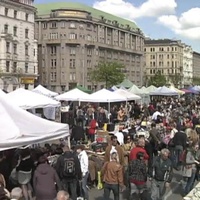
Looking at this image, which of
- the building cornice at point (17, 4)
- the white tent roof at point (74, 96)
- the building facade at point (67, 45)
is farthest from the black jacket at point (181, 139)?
the building facade at point (67, 45)

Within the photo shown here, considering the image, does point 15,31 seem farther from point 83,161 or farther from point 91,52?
point 83,161

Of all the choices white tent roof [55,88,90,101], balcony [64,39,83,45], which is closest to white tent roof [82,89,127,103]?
white tent roof [55,88,90,101]

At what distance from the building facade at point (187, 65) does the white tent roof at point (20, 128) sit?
165 metres

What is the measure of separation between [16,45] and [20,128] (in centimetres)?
6679

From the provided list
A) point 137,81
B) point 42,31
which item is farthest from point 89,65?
point 137,81

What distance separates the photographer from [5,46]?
69.7 meters

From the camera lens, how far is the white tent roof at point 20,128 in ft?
23.5

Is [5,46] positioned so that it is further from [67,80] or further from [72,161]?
[72,161]

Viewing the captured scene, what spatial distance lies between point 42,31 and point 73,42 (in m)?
8.20

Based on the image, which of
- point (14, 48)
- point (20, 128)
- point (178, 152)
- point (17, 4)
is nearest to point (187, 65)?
point (17, 4)

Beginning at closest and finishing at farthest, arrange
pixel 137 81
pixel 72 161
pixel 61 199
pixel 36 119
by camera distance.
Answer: pixel 61 199
pixel 36 119
pixel 72 161
pixel 137 81

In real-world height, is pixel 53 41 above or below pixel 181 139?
above

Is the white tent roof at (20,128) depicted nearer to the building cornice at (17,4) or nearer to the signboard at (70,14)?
the building cornice at (17,4)

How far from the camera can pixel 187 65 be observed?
581ft
